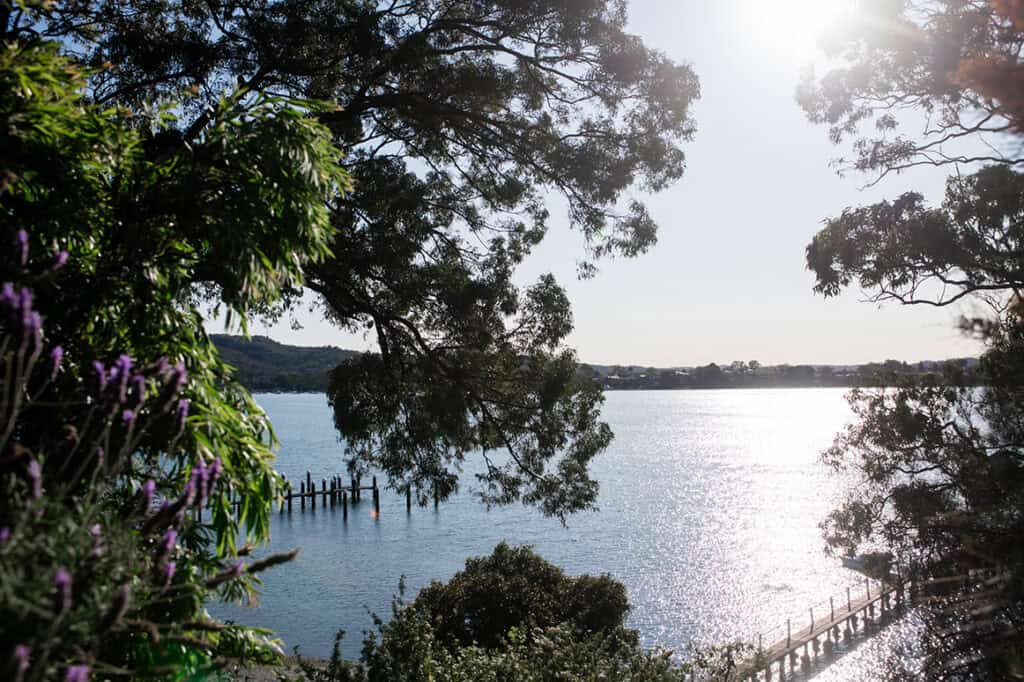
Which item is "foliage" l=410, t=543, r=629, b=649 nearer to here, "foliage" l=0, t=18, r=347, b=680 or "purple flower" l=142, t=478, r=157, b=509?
"foliage" l=0, t=18, r=347, b=680

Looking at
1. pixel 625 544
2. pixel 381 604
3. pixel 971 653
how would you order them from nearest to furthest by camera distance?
1. pixel 971 653
2. pixel 381 604
3. pixel 625 544

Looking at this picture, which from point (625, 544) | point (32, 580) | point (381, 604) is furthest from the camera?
point (625, 544)

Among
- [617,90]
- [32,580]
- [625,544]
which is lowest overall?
[625,544]

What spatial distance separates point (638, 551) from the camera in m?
49.2

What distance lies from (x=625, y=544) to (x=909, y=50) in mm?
42520

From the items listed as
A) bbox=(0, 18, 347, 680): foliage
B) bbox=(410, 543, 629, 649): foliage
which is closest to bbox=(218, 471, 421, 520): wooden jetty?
bbox=(410, 543, 629, 649): foliage

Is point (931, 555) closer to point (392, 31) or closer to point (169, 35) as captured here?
point (392, 31)

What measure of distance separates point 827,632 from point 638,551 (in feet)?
58.1

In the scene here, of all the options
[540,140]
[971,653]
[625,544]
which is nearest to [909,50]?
[540,140]

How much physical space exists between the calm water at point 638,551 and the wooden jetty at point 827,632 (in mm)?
1233

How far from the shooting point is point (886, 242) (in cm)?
1375

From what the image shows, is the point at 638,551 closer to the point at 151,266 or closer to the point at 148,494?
the point at 151,266

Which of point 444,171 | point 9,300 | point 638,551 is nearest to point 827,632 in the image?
point 638,551

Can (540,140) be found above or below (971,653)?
above
